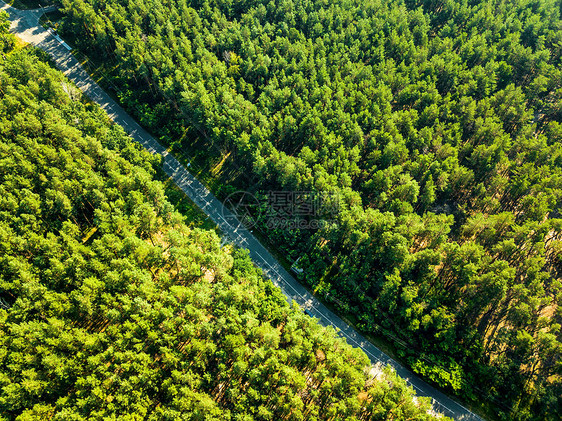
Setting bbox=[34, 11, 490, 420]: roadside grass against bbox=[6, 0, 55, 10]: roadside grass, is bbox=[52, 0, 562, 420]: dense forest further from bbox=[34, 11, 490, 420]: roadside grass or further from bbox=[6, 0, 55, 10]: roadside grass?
bbox=[6, 0, 55, 10]: roadside grass

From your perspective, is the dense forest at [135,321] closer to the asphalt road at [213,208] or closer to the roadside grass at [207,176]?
the asphalt road at [213,208]

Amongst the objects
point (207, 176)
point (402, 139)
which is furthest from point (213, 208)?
point (402, 139)

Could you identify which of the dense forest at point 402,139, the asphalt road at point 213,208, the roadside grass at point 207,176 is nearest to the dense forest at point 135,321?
the asphalt road at point 213,208

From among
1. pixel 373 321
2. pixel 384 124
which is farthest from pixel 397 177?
pixel 373 321

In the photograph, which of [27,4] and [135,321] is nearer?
[135,321]

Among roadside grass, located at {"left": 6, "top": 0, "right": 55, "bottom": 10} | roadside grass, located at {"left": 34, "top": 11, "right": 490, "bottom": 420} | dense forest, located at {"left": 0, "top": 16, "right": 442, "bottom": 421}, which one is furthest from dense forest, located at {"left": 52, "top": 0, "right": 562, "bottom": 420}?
roadside grass, located at {"left": 6, "top": 0, "right": 55, "bottom": 10}

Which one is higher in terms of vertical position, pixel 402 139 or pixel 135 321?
pixel 402 139

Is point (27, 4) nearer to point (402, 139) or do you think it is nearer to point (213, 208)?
point (213, 208)
